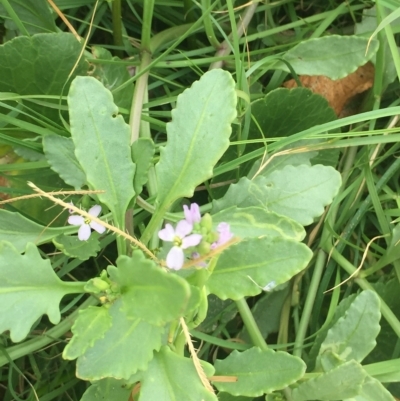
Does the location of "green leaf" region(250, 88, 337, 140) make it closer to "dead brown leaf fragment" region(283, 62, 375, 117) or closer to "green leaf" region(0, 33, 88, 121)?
"dead brown leaf fragment" region(283, 62, 375, 117)

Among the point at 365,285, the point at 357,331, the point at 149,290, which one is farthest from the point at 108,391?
the point at 365,285

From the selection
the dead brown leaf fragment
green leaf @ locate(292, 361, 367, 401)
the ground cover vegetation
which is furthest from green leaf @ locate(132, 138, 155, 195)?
the dead brown leaf fragment

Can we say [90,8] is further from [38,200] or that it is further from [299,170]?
[299,170]

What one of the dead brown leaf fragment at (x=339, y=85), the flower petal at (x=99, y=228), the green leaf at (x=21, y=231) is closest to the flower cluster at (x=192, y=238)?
the flower petal at (x=99, y=228)

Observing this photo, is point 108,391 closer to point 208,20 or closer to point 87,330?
point 87,330

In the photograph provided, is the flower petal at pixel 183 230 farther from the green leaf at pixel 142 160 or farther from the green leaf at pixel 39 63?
the green leaf at pixel 39 63
